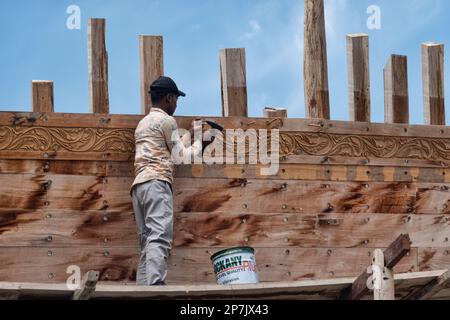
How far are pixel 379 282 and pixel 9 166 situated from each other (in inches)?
142

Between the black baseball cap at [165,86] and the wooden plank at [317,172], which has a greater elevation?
the black baseball cap at [165,86]

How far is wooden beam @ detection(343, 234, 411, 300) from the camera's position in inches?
396

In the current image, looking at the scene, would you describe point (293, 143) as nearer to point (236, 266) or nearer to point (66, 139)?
point (236, 266)

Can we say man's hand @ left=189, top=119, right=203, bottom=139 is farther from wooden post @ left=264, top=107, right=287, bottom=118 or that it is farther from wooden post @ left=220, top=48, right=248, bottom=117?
wooden post @ left=264, top=107, right=287, bottom=118

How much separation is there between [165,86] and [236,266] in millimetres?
1756

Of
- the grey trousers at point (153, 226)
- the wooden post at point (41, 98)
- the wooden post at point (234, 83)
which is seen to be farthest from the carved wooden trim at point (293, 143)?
the grey trousers at point (153, 226)

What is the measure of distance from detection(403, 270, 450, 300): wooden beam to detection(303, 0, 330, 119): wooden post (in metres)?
2.28

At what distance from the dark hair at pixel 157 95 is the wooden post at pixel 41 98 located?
1.00 meters

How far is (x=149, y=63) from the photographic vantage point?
12.3 metres

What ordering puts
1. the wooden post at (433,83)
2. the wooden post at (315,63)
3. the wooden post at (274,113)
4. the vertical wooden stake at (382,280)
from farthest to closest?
the wooden post at (433,83), the wooden post at (315,63), the wooden post at (274,113), the vertical wooden stake at (382,280)

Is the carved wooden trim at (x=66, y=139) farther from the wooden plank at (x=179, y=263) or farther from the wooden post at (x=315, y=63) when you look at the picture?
the wooden post at (x=315, y=63)

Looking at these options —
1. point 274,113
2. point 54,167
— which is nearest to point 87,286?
point 54,167

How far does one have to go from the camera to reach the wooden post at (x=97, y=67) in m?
12.1

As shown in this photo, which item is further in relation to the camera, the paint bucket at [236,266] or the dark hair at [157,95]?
the dark hair at [157,95]
